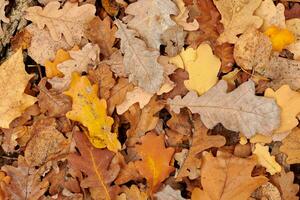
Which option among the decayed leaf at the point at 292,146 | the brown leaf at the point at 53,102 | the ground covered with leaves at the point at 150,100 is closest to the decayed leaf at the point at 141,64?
the ground covered with leaves at the point at 150,100

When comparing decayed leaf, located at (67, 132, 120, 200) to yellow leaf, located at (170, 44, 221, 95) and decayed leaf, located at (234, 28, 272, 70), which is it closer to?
yellow leaf, located at (170, 44, 221, 95)

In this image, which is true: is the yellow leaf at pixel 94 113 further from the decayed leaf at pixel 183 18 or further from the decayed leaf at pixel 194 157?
the decayed leaf at pixel 183 18

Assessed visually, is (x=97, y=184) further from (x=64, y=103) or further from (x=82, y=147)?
(x=64, y=103)

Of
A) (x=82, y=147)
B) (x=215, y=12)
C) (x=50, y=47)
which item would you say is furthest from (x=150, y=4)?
(x=82, y=147)

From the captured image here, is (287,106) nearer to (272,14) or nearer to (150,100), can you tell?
(272,14)

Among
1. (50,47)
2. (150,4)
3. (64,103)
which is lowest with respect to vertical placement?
(64,103)

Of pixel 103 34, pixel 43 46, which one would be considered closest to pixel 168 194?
pixel 103 34
